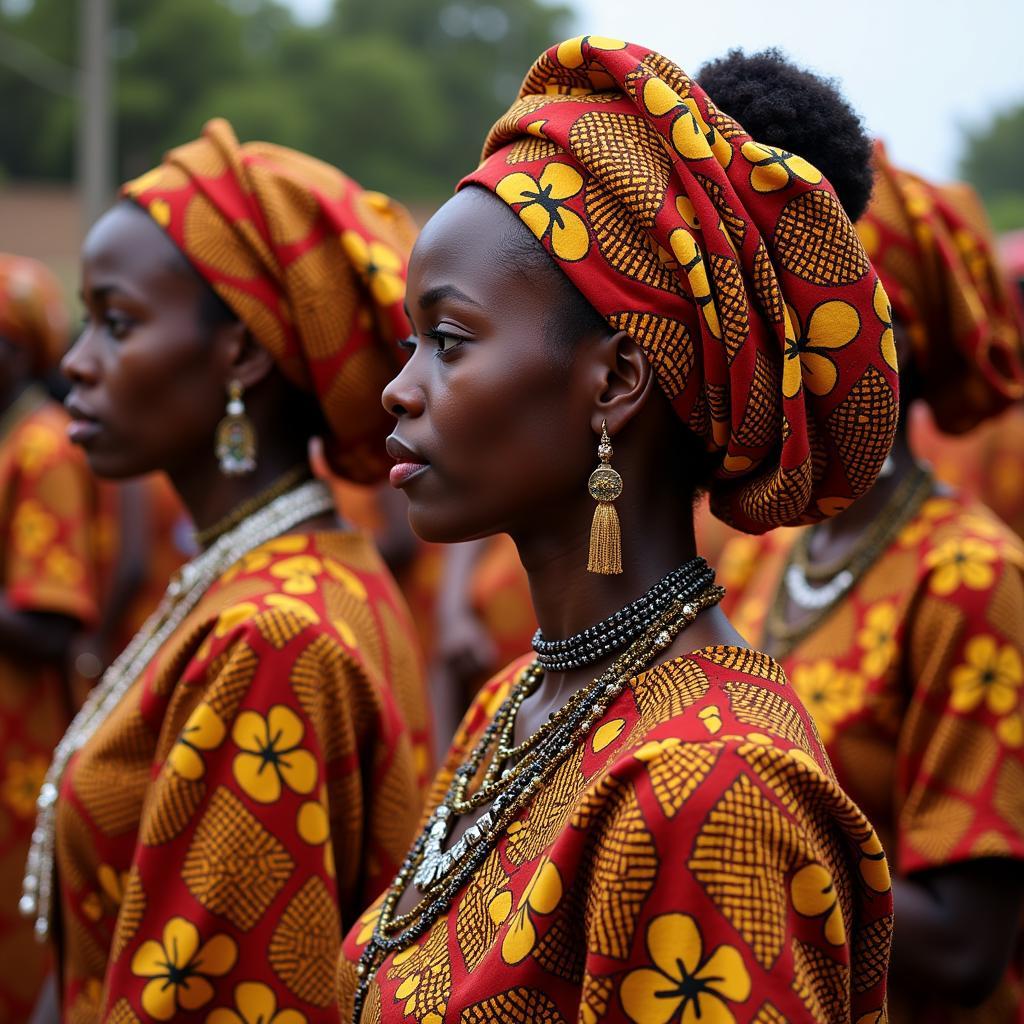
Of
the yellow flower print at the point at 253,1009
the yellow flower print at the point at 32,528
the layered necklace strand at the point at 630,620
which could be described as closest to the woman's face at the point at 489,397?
the layered necklace strand at the point at 630,620

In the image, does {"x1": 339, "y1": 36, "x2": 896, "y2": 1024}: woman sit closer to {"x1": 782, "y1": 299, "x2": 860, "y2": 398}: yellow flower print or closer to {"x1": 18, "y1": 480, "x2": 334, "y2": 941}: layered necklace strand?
{"x1": 782, "y1": 299, "x2": 860, "y2": 398}: yellow flower print

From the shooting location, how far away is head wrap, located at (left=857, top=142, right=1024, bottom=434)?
332 cm

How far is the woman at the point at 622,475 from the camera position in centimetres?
164

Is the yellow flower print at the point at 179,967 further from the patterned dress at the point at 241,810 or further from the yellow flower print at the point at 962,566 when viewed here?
the yellow flower print at the point at 962,566

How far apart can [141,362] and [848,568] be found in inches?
66.9

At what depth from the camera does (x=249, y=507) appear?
124 inches

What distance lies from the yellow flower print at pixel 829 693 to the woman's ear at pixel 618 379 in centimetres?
134

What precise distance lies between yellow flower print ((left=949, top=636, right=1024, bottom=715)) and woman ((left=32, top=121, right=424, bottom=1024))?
1.17m

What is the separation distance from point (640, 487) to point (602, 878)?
0.60 m

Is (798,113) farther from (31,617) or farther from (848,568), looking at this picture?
(31,617)

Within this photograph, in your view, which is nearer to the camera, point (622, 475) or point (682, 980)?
point (682, 980)

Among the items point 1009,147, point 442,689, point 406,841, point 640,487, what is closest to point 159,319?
point 406,841

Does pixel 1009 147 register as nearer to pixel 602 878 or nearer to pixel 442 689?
pixel 442 689

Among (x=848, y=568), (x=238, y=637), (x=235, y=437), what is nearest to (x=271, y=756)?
(x=238, y=637)
